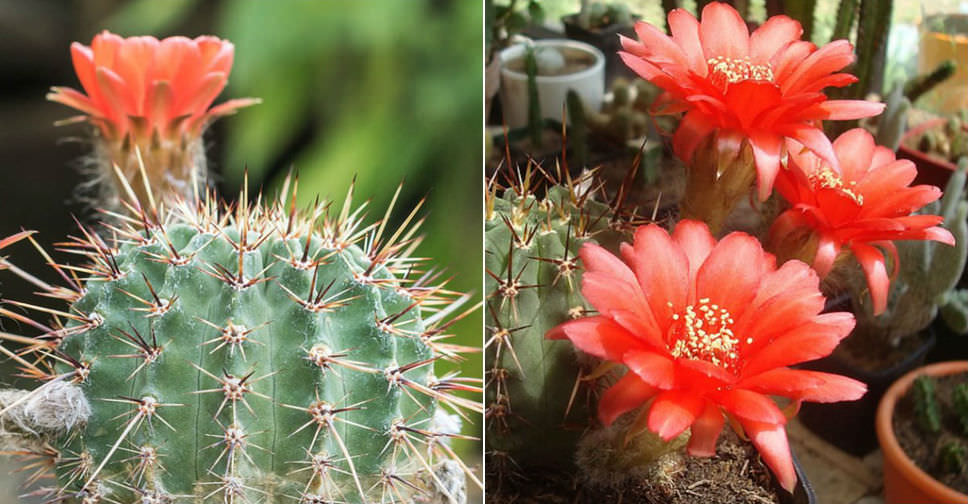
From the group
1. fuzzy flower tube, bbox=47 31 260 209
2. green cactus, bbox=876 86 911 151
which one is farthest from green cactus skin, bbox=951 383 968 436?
fuzzy flower tube, bbox=47 31 260 209

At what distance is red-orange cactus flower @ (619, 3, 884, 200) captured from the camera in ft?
1.62

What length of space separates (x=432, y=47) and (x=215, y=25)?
0.15m

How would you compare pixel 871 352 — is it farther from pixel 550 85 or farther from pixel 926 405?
pixel 550 85

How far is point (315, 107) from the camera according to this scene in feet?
2.09

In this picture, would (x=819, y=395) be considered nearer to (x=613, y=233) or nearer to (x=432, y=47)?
(x=613, y=233)

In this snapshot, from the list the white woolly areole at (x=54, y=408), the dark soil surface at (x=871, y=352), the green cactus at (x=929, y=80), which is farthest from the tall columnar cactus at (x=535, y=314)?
the green cactus at (x=929, y=80)

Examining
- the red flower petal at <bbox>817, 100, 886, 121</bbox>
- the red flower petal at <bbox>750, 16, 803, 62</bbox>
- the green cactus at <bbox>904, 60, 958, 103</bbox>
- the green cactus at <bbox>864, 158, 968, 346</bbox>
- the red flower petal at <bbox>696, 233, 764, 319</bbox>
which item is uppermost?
the red flower petal at <bbox>750, 16, 803, 62</bbox>

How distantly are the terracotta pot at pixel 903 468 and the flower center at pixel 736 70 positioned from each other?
0.70 metres

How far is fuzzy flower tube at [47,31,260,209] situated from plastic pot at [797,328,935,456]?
2.92 feet

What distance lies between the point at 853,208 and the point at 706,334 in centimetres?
13

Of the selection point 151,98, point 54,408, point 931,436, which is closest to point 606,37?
point 151,98

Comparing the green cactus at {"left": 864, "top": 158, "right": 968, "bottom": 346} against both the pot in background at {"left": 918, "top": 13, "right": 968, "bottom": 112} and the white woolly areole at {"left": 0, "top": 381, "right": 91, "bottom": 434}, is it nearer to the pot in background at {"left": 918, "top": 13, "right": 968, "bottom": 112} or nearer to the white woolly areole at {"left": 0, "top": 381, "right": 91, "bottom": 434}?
the pot in background at {"left": 918, "top": 13, "right": 968, "bottom": 112}

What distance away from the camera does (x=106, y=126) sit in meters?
0.57

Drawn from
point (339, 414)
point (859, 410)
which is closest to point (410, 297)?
point (339, 414)
